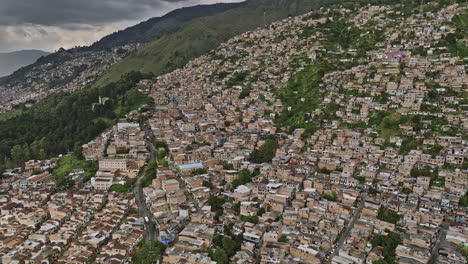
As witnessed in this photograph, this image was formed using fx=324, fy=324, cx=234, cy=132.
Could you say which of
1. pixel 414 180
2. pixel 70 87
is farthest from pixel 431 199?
pixel 70 87

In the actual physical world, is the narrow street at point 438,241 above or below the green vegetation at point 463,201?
below

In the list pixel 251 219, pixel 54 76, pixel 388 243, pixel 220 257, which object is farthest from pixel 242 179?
pixel 54 76

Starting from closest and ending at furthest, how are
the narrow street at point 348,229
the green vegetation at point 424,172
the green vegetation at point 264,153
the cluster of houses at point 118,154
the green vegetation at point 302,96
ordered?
the narrow street at point 348,229
the green vegetation at point 424,172
the green vegetation at point 264,153
the cluster of houses at point 118,154
the green vegetation at point 302,96

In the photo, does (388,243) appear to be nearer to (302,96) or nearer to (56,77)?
(302,96)

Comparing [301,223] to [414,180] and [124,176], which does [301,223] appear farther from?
[124,176]

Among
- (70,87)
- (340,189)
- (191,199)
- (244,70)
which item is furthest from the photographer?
(70,87)

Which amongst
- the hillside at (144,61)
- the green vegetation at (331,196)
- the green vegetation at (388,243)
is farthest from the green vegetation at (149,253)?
the hillside at (144,61)

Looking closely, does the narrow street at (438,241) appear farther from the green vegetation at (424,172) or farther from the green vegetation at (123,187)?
the green vegetation at (123,187)
